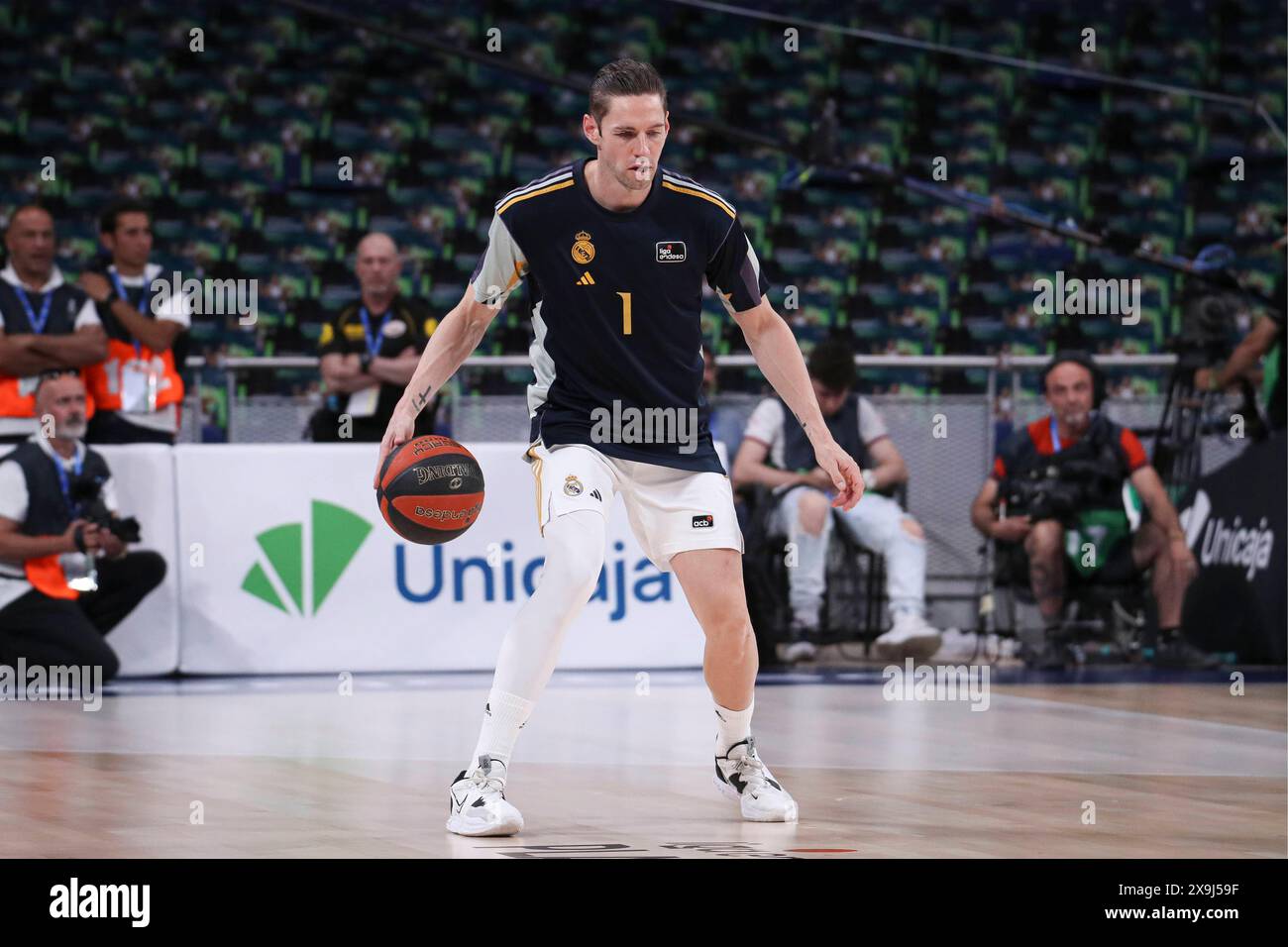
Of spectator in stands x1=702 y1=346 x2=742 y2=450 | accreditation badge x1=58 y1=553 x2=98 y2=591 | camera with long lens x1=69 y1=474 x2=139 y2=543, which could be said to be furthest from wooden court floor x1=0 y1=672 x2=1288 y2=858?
spectator in stands x1=702 y1=346 x2=742 y2=450

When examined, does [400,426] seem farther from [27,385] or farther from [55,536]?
[27,385]

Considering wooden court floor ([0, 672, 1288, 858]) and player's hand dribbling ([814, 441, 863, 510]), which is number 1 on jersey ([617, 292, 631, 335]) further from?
wooden court floor ([0, 672, 1288, 858])

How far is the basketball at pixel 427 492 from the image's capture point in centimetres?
574

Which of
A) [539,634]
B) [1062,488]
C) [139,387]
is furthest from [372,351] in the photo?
[539,634]

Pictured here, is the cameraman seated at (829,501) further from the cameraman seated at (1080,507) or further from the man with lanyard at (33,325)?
the man with lanyard at (33,325)

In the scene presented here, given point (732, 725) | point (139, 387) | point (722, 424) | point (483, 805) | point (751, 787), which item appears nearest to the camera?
point (483, 805)

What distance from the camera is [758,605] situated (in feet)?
34.7

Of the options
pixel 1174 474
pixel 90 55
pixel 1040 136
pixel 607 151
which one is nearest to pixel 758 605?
pixel 1174 474

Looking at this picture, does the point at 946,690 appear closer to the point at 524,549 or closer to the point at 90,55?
the point at 524,549

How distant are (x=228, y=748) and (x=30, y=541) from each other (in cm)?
272

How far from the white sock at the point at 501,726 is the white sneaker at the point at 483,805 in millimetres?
26

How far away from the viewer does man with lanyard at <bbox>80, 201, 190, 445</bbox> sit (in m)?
10.1

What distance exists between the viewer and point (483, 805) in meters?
5.14

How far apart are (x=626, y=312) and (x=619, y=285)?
0.09m
